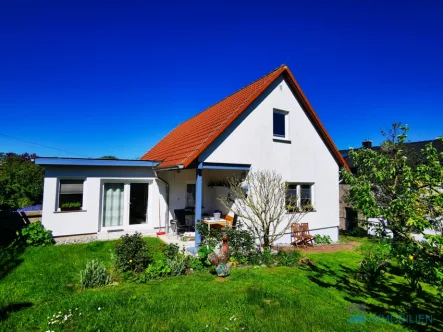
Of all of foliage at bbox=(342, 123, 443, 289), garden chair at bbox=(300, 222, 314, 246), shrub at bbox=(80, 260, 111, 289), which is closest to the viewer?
foliage at bbox=(342, 123, 443, 289)

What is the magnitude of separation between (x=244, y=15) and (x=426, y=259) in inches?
476

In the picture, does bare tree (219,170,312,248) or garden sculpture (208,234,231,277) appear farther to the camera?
bare tree (219,170,312,248)

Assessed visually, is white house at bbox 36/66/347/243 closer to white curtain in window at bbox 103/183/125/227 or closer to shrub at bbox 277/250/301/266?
white curtain in window at bbox 103/183/125/227

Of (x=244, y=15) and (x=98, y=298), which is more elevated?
(x=244, y=15)

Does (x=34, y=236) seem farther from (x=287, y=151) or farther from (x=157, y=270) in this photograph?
(x=287, y=151)

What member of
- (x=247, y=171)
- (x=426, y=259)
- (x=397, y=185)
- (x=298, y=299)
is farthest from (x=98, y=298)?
(x=247, y=171)

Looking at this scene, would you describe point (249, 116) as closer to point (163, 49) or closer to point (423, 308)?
point (163, 49)

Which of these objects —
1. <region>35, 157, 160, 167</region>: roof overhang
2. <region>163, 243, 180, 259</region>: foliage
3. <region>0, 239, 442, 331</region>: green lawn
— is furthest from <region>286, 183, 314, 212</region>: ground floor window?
<region>35, 157, 160, 167</region>: roof overhang

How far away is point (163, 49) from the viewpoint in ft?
45.9

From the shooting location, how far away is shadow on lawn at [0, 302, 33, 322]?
4570mm

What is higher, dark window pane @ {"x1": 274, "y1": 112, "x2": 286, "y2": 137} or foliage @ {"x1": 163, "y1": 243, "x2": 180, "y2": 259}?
dark window pane @ {"x1": 274, "y1": 112, "x2": 286, "y2": 137}

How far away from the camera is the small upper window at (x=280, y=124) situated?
12.5 metres

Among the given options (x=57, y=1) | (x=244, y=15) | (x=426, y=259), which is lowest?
(x=426, y=259)

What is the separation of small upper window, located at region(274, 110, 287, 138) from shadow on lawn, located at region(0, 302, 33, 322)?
11017 millimetres
